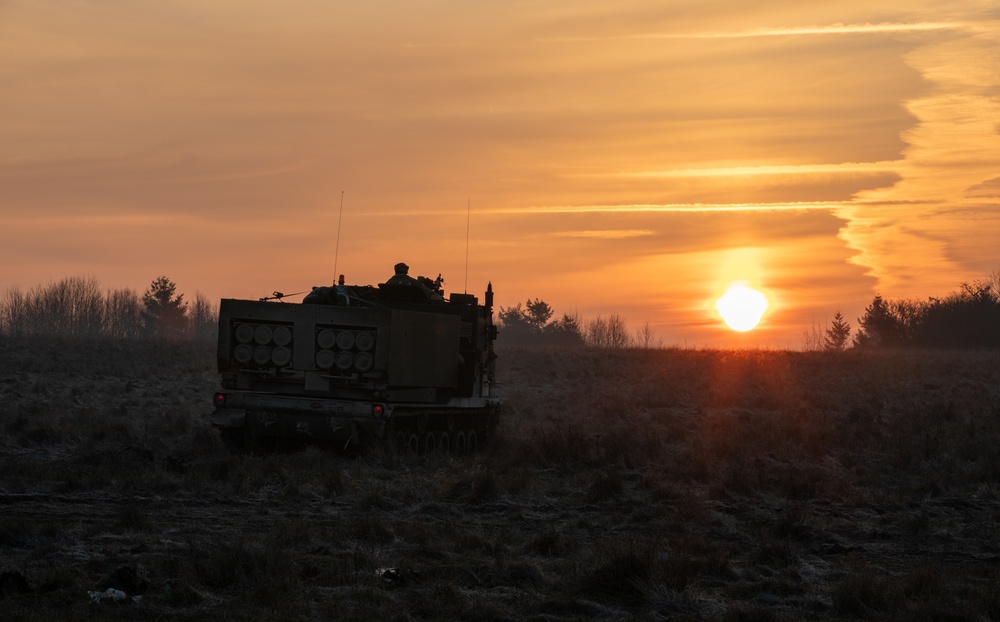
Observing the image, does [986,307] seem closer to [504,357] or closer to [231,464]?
[504,357]

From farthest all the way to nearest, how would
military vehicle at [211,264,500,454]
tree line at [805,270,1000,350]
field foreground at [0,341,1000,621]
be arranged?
tree line at [805,270,1000,350]
military vehicle at [211,264,500,454]
field foreground at [0,341,1000,621]

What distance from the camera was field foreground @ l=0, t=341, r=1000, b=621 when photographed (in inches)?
377

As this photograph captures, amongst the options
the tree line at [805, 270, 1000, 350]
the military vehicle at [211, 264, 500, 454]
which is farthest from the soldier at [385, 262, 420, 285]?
the tree line at [805, 270, 1000, 350]

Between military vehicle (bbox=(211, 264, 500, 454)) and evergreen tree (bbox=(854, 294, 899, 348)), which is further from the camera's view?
evergreen tree (bbox=(854, 294, 899, 348))

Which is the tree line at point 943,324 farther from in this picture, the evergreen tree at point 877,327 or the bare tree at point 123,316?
the bare tree at point 123,316

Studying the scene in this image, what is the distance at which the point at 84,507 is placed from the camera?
14219 mm

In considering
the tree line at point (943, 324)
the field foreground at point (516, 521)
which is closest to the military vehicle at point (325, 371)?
the field foreground at point (516, 521)

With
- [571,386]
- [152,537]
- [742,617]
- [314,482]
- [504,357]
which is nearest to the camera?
[742,617]

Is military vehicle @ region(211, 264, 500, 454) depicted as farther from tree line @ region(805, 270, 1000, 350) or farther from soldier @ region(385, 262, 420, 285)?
tree line @ region(805, 270, 1000, 350)

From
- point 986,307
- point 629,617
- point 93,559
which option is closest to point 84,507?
point 93,559

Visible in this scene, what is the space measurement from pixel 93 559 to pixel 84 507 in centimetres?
389

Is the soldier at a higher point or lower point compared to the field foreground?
higher

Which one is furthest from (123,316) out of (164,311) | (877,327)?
(877,327)

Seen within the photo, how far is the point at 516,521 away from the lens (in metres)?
14.5
